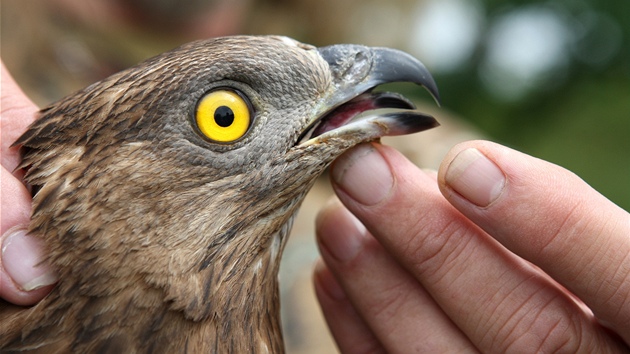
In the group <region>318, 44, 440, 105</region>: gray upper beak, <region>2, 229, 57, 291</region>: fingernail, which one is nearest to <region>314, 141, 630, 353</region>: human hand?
<region>318, 44, 440, 105</region>: gray upper beak

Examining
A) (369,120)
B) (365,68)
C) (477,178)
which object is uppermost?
(365,68)

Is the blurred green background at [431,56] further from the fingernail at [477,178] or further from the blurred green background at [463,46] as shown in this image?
the fingernail at [477,178]

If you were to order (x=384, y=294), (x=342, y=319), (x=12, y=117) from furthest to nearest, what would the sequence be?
(x=342, y=319), (x=384, y=294), (x=12, y=117)

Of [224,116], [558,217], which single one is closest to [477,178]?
[558,217]

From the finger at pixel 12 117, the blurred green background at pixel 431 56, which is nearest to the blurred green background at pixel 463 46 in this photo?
the blurred green background at pixel 431 56

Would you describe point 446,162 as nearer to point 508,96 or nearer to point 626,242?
point 626,242

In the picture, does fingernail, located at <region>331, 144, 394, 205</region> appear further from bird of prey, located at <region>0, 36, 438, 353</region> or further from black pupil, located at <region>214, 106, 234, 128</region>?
black pupil, located at <region>214, 106, 234, 128</region>

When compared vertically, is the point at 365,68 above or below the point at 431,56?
above

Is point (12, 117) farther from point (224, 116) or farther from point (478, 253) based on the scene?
point (478, 253)
